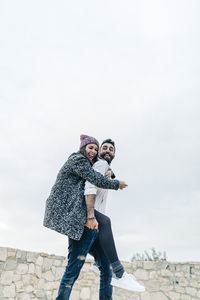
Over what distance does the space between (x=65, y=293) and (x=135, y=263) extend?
4.68m

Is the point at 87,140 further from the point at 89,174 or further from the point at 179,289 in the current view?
the point at 179,289

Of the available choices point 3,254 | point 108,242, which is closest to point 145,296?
point 3,254

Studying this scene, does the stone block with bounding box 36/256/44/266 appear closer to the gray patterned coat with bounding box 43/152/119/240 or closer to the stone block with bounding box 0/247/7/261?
the stone block with bounding box 0/247/7/261

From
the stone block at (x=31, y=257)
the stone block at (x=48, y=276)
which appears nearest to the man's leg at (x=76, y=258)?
the stone block at (x=31, y=257)

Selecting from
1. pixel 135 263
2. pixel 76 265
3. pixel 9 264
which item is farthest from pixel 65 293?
pixel 135 263

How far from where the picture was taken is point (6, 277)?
5688 millimetres

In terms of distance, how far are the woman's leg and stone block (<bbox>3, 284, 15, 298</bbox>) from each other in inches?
156

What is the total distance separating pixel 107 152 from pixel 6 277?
402 cm

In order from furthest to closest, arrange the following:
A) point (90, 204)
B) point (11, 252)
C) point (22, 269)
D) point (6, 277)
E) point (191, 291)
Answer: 1. point (191, 291)
2. point (22, 269)
3. point (11, 252)
4. point (6, 277)
5. point (90, 204)

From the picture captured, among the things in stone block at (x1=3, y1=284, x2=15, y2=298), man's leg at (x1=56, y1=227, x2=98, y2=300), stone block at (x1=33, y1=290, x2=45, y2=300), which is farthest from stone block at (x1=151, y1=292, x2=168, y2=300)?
man's leg at (x1=56, y1=227, x2=98, y2=300)

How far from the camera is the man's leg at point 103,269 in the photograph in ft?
7.92

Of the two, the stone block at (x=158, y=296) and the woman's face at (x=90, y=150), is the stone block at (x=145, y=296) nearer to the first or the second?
the stone block at (x=158, y=296)

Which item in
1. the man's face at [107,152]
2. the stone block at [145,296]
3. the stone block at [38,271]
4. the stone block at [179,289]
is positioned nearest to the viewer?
the man's face at [107,152]

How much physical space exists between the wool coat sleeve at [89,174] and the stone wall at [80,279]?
3.95 meters
